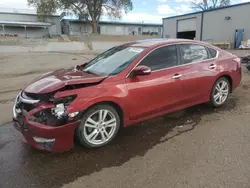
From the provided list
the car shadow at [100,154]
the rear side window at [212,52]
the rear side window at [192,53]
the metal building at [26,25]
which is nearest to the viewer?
the car shadow at [100,154]

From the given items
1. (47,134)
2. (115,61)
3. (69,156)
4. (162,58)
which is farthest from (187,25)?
(47,134)

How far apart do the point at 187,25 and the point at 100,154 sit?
117ft

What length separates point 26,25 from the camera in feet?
135

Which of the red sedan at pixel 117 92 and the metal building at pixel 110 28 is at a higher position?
the metal building at pixel 110 28

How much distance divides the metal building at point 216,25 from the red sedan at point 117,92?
84.7 feet

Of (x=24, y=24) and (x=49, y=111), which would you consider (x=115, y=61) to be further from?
(x=24, y=24)

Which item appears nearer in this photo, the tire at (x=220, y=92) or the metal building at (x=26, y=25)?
the tire at (x=220, y=92)

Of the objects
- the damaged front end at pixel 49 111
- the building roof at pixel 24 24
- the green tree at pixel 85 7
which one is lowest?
the damaged front end at pixel 49 111

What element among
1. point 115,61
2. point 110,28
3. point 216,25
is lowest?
point 115,61

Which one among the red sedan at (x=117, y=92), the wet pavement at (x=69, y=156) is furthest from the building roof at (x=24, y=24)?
the red sedan at (x=117, y=92)

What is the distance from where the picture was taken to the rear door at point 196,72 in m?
4.19

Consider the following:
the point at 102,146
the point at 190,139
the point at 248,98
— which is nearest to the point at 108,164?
the point at 102,146

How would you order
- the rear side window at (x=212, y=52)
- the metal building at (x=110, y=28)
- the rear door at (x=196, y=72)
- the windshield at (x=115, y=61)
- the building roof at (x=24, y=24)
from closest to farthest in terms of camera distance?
the windshield at (x=115, y=61) < the rear door at (x=196, y=72) < the rear side window at (x=212, y=52) < the building roof at (x=24, y=24) < the metal building at (x=110, y=28)

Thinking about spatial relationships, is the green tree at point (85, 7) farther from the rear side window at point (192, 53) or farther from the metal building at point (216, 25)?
the rear side window at point (192, 53)
